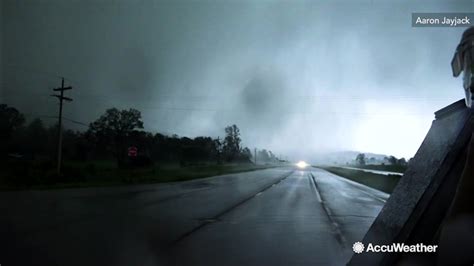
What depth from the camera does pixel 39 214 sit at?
836 centimetres

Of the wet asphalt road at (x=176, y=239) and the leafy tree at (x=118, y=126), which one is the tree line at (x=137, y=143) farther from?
the wet asphalt road at (x=176, y=239)

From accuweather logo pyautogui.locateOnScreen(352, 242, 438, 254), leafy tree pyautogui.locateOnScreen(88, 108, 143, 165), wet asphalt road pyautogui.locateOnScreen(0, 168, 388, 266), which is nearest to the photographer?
accuweather logo pyautogui.locateOnScreen(352, 242, 438, 254)

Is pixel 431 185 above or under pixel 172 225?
above

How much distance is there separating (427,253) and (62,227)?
6071mm

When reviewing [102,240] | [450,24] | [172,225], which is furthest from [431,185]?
[172,225]

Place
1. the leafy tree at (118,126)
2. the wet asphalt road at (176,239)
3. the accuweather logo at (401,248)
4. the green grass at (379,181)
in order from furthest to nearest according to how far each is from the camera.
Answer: the green grass at (379,181), the wet asphalt road at (176,239), the leafy tree at (118,126), the accuweather logo at (401,248)

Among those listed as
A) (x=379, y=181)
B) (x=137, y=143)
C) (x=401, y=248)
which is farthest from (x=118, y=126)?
(x=379, y=181)

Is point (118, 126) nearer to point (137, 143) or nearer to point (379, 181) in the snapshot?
point (137, 143)

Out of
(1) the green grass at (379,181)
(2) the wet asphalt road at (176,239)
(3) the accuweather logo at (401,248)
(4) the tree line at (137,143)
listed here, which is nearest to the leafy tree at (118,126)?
(4) the tree line at (137,143)

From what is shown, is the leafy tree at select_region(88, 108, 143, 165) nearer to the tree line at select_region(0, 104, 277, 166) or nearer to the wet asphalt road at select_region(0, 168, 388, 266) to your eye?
the tree line at select_region(0, 104, 277, 166)

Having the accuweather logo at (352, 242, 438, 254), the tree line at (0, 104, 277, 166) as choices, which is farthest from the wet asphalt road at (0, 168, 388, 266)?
the accuweather logo at (352, 242, 438, 254)

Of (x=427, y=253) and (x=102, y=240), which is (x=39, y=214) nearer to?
(x=102, y=240)

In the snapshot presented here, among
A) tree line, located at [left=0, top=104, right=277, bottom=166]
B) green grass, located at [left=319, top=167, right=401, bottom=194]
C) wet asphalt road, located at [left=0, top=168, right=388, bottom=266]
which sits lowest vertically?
wet asphalt road, located at [left=0, top=168, right=388, bottom=266]

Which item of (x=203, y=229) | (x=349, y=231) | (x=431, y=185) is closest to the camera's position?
(x=431, y=185)
